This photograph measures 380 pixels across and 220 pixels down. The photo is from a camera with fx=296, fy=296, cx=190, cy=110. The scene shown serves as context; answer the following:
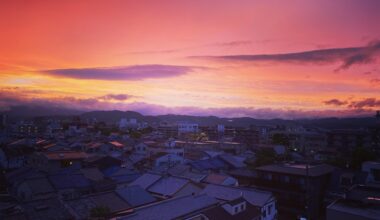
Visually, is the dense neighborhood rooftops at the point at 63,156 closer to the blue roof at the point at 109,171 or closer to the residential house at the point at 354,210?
the blue roof at the point at 109,171

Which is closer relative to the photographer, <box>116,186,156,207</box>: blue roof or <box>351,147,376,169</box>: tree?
<box>116,186,156,207</box>: blue roof

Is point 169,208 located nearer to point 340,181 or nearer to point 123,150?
point 340,181

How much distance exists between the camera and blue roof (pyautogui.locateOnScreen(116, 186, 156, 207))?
2490 centimetres

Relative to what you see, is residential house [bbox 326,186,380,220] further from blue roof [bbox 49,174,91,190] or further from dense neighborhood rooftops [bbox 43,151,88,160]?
dense neighborhood rooftops [bbox 43,151,88,160]

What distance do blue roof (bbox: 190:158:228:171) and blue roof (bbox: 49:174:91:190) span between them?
16.4m

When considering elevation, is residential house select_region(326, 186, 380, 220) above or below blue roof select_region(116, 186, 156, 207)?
above

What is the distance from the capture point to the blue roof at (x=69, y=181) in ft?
95.5

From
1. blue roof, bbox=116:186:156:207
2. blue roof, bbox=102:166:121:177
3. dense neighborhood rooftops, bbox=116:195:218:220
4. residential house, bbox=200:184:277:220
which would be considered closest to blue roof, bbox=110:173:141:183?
blue roof, bbox=102:166:121:177

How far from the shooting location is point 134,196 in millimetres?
25672

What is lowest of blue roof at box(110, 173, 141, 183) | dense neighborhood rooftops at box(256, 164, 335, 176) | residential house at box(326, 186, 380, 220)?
blue roof at box(110, 173, 141, 183)

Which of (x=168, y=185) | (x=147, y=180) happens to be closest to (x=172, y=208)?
(x=168, y=185)

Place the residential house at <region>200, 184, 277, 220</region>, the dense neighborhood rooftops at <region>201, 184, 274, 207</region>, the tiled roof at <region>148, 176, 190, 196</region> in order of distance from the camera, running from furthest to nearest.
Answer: the tiled roof at <region>148, 176, 190, 196</region> → the dense neighborhood rooftops at <region>201, 184, 274, 207</region> → the residential house at <region>200, 184, 277, 220</region>

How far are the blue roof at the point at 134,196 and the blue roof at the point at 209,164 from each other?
54.2ft

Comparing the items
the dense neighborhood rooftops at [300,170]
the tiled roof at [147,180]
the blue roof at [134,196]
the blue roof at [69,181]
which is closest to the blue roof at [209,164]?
the tiled roof at [147,180]
